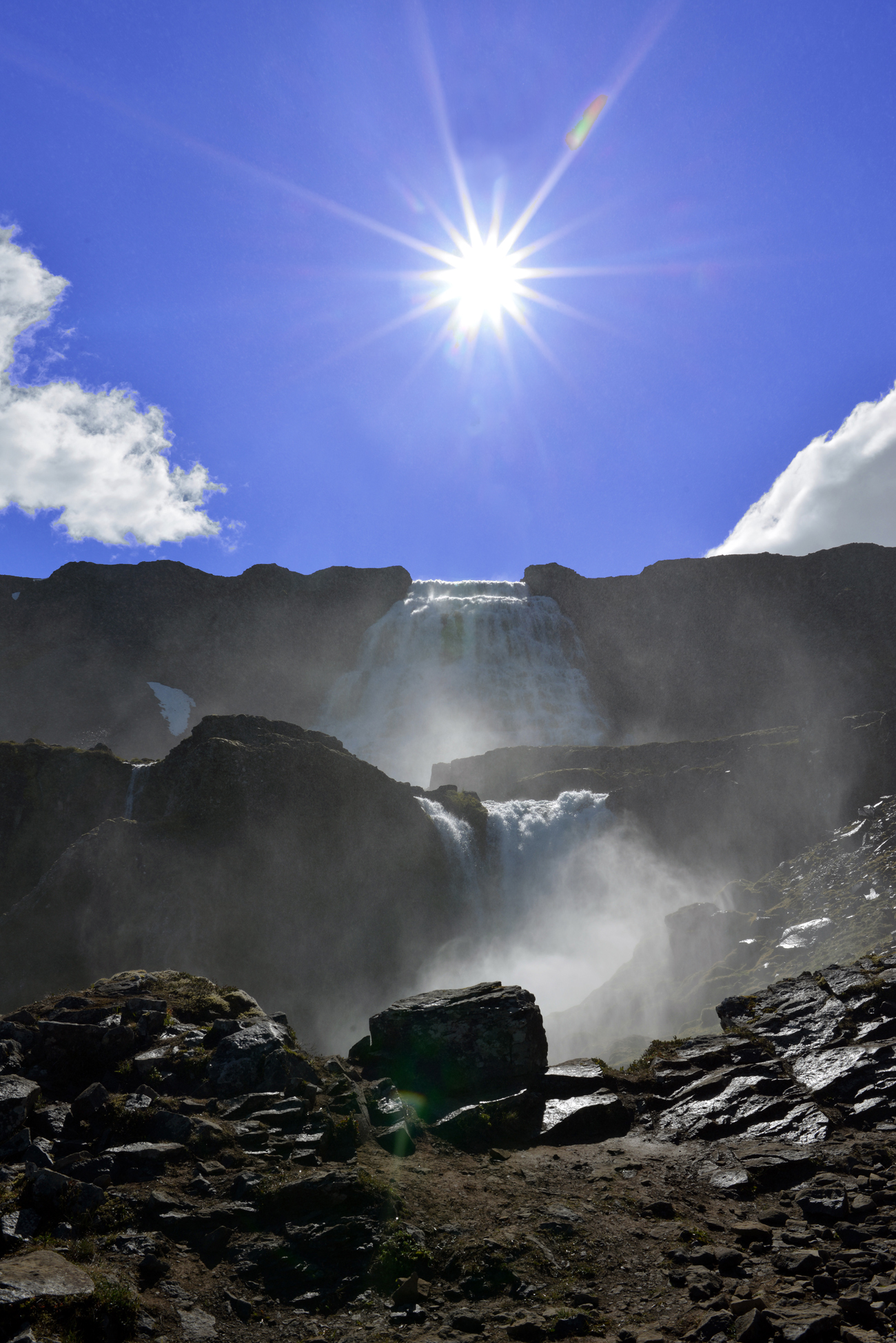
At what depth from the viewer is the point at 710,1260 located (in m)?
7.72

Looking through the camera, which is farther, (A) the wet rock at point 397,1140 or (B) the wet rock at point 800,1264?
(A) the wet rock at point 397,1140

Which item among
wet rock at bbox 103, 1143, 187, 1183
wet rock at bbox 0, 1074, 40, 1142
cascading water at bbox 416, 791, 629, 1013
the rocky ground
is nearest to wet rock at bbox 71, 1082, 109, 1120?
the rocky ground

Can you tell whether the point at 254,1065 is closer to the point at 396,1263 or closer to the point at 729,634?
the point at 396,1263

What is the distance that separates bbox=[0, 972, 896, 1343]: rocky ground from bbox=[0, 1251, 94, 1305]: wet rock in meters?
0.03

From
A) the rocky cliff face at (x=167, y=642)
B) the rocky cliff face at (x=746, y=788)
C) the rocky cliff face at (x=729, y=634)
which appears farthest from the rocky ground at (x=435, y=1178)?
the rocky cliff face at (x=167, y=642)

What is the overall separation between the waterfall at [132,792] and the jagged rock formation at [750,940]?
75.1 feet

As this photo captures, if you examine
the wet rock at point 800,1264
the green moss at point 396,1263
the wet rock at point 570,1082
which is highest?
the wet rock at point 570,1082

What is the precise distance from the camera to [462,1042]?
1444 cm

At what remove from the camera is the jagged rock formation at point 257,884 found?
29828mm

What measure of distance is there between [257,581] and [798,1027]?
290 ft

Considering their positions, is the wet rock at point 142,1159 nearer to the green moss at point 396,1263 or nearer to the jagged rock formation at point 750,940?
the green moss at point 396,1263

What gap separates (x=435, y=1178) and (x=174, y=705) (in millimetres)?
78595

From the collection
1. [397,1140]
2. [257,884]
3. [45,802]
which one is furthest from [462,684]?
[397,1140]

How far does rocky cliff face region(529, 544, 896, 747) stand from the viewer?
7656cm
